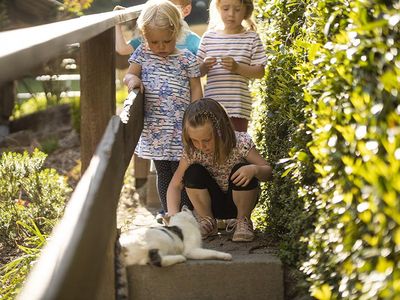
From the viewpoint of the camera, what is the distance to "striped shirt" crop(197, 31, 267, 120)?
6.20 meters

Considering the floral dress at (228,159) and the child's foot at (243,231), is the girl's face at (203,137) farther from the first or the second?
the child's foot at (243,231)

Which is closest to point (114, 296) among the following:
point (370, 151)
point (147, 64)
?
point (370, 151)

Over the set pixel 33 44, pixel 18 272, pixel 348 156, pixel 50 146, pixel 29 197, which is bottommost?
pixel 50 146

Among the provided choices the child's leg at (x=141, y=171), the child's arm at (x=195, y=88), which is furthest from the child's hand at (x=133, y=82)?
the child's leg at (x=141, y=171)

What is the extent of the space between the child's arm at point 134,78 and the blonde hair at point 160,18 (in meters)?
0.27

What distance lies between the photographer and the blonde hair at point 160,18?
5.53 meters

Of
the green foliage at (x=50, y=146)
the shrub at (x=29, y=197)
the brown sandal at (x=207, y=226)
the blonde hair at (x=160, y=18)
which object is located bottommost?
the green foliage at (x=50, y=146)

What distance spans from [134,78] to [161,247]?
5.81 feet

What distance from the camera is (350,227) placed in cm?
294

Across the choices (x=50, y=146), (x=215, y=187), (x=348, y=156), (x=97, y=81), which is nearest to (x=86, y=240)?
(x=348, y=156)

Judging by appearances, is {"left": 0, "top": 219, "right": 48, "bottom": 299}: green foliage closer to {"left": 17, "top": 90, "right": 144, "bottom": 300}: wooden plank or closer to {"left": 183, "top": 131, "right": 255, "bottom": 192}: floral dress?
{"left": 183, "top": 131, "right": 255, "bottom": 192}: floral dress

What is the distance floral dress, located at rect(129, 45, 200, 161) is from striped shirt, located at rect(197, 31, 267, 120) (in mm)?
425

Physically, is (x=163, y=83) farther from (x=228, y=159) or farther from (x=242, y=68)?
(x=228, y=159)

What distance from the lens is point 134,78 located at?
5.64 meters
